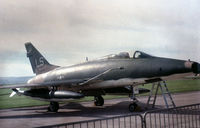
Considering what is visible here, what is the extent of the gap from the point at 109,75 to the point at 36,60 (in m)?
7.76

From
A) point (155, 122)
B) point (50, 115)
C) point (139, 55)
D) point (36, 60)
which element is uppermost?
point (36, 60)

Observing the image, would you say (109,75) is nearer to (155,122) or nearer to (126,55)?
(126,55)

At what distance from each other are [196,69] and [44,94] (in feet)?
23.3

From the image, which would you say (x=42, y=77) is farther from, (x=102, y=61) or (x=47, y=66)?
(x=102, y=61)

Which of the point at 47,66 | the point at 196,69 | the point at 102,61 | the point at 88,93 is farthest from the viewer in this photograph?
the point at 47,66

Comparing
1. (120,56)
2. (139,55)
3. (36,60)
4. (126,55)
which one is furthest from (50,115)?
(36,60)

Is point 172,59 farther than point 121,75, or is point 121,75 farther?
point 121,75

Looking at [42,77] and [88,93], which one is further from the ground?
[42,77]

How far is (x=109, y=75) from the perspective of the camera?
11602 millimetres

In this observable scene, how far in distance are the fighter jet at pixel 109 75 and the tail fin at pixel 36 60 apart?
8.66 feet

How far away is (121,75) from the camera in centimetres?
1123

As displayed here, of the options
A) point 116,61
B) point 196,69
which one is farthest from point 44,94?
point 196,69

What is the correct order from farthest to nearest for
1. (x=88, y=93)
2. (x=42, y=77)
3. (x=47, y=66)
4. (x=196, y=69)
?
(x=47, y=66), (x=42, y=77), (x=88, y=93), (x=196, y=69)

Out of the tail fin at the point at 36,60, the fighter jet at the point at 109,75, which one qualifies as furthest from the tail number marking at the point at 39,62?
the fighter jet at the point at 109,75
